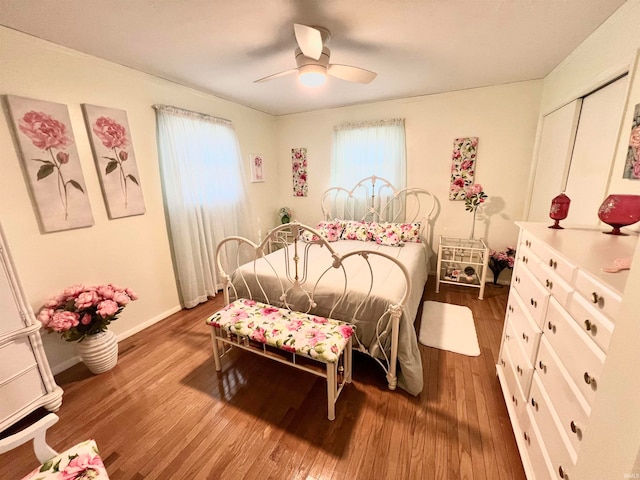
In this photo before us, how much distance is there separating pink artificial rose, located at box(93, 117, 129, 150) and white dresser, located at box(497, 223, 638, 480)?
9.99 feet

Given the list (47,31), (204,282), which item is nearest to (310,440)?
(204,282)

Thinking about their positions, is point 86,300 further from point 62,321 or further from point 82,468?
point 82,468

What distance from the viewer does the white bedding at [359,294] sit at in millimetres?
1692

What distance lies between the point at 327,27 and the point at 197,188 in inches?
79.2

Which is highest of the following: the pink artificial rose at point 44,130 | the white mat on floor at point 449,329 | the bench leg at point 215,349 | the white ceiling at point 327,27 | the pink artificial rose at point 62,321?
the white ceiling at point 327,27

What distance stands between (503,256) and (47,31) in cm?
441

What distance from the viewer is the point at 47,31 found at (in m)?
1.64

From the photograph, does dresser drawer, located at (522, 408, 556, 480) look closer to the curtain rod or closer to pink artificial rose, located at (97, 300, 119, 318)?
pink artificial rose, located at (97, 300, 119, 318)

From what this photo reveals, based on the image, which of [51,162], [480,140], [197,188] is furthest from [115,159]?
[480,140]

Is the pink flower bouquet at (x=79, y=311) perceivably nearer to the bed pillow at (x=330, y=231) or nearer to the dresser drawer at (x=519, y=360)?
the bed pillow at (x=330, y=231)

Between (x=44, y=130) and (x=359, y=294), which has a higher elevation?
(x=44, y=130)

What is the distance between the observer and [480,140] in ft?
9.85

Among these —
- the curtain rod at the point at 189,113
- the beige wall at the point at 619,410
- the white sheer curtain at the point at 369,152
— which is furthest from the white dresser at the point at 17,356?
the white sheer curtain at the point at 369,152

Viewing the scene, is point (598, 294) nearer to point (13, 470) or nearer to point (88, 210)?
point (13, 470)
